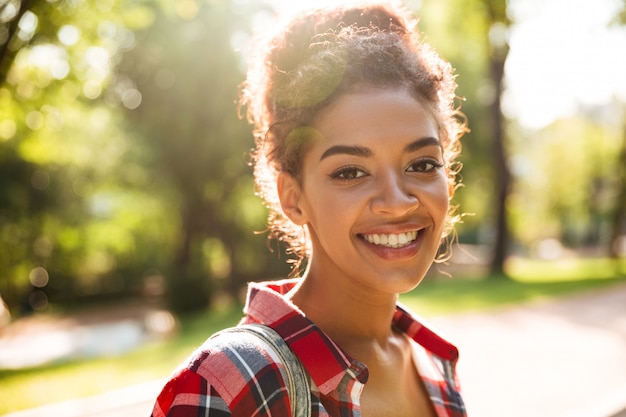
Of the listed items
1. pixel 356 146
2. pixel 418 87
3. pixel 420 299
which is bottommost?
pixel 420 299

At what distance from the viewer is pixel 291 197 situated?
181 cm

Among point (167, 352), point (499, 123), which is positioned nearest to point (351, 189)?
point (167, 352)

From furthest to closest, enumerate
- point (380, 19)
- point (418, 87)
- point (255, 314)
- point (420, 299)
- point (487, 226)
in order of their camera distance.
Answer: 1. point (487, 226)
2. point (420, 299)
3. point (380, 19)
4. point (418, 87)
5. point (255, 314)

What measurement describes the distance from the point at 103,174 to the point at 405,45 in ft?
75.9

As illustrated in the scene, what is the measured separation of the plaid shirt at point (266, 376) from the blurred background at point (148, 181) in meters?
6.66

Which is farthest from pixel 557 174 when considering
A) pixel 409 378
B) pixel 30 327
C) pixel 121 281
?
pixel 409 378

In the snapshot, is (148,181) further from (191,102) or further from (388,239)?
(388,239)

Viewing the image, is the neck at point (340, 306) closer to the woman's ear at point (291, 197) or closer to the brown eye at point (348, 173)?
the woman's ear at point (291, 197)

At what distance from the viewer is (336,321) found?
1.83m

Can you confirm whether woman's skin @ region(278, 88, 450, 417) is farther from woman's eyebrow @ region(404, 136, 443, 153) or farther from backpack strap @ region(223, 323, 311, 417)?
backpack strap @ region(223, 323, 311, 417)

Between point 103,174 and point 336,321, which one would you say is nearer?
point 336,321

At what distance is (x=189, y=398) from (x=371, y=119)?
851mm

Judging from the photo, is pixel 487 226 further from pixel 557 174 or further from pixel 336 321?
pixel 336 321

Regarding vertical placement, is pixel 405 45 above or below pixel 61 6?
below
